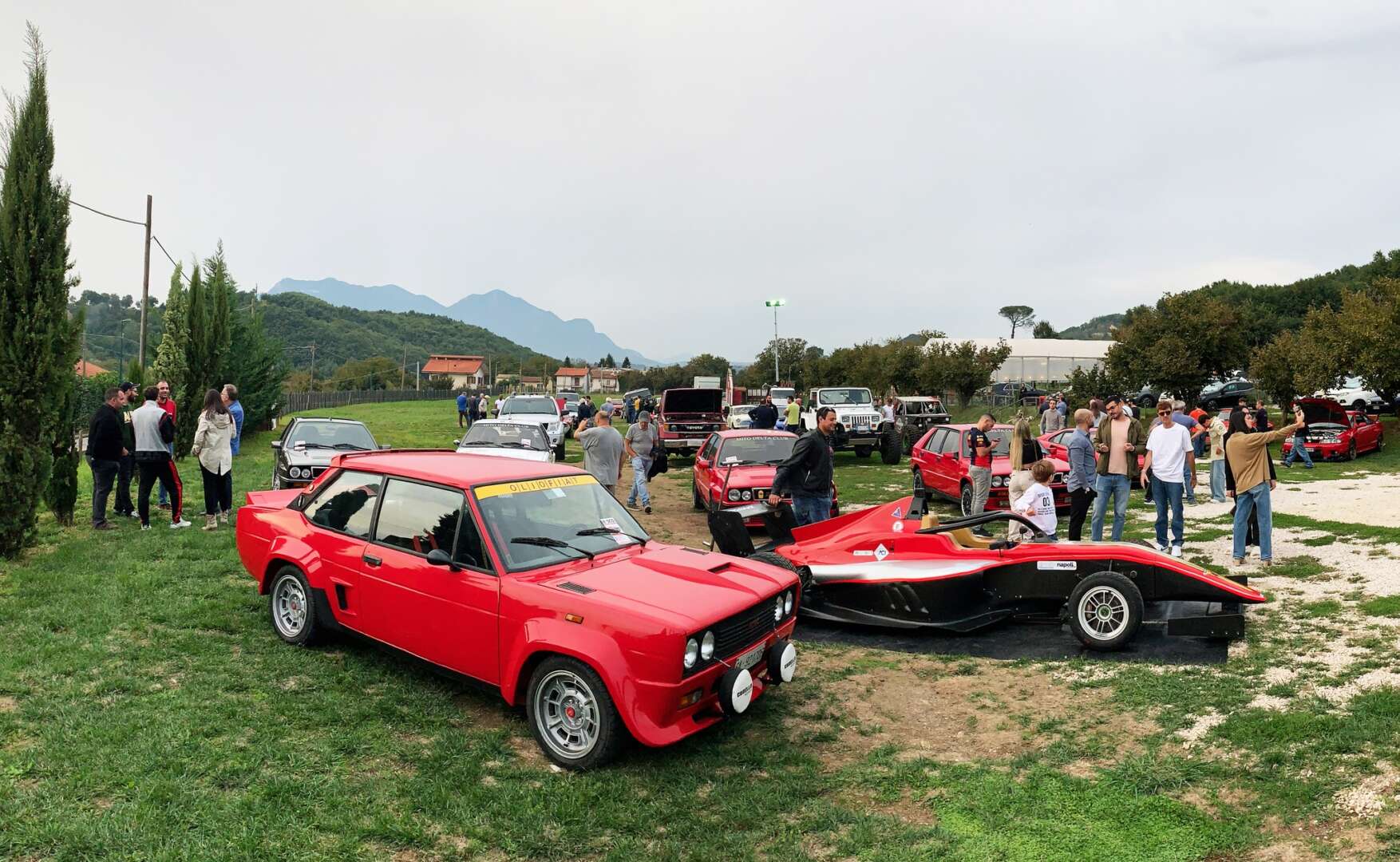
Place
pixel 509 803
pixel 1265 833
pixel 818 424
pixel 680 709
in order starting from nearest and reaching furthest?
pixel 1265 833 < pixel 509 803 < pixel 680 709 < pixel 818 424

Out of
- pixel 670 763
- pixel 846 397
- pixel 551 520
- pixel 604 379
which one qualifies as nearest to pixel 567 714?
pixel 670 763

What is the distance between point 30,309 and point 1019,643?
1072 cm

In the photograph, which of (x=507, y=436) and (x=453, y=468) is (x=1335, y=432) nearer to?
(x=507, y=436)

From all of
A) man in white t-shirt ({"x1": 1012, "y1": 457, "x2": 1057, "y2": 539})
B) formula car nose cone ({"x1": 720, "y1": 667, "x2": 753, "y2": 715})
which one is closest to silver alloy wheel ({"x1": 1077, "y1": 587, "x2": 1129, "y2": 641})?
man in white t-shirt ({"x1": 1012, "y1": 457, "x2": 1057, "y2": 539})

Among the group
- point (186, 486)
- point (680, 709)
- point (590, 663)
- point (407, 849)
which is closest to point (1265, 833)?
point (680, 709)

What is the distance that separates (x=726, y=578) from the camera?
17.0 feet

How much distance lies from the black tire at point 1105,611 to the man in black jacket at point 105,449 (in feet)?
36.0

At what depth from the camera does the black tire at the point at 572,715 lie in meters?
4.41

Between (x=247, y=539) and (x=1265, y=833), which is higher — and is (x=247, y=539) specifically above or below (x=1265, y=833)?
above

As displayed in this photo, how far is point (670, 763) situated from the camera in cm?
464

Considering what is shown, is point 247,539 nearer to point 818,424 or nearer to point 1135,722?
point 818,424

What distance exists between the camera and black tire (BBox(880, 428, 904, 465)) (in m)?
22.9

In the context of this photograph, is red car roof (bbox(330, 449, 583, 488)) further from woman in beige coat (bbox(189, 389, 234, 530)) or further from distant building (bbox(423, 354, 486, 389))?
distant building (bbox(423, 354, 486, 389))

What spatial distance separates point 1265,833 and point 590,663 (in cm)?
323
